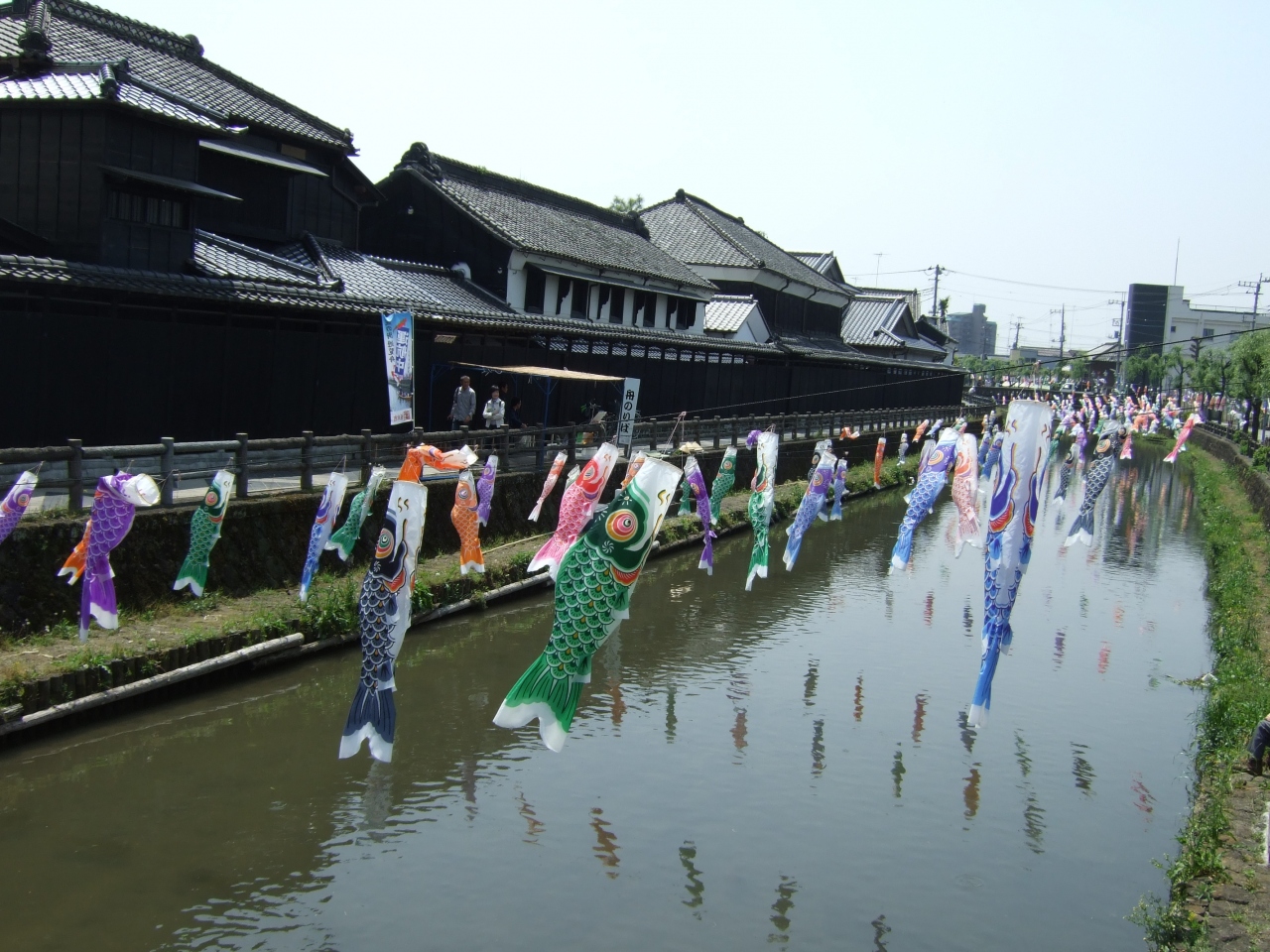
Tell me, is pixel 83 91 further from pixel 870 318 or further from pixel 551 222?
pixel 870 318

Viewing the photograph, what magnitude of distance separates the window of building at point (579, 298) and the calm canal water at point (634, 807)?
18433mm

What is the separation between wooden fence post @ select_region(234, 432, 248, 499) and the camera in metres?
17.8

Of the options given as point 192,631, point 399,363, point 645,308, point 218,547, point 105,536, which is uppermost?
point 645,308

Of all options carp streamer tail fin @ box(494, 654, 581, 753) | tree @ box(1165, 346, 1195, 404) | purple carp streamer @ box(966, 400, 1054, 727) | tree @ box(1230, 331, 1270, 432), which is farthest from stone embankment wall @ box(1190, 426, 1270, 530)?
carp streamer tail fin @ box(494, 654, 581, 753)

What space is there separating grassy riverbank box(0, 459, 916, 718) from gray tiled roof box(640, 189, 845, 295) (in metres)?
32.6

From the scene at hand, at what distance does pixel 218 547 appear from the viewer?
56.3 feet

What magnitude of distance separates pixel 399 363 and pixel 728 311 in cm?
2819

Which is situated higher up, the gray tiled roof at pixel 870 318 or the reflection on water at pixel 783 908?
the gray tiled roof at pixel 870 318

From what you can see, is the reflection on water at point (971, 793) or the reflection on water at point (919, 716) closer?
the reflection on water at point (971, 793)

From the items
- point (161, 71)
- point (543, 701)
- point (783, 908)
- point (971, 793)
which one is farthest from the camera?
point (161, 71)

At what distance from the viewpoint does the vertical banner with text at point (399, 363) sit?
2173 centimetres

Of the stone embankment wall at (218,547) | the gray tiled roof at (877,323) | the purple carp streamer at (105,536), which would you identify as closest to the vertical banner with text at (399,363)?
the stone embankment wall at (218,547)

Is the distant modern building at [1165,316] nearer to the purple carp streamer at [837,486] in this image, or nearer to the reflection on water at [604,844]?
the purple carp streamer at [837,486]

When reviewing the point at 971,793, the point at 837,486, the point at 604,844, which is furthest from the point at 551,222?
the point at 604,844
